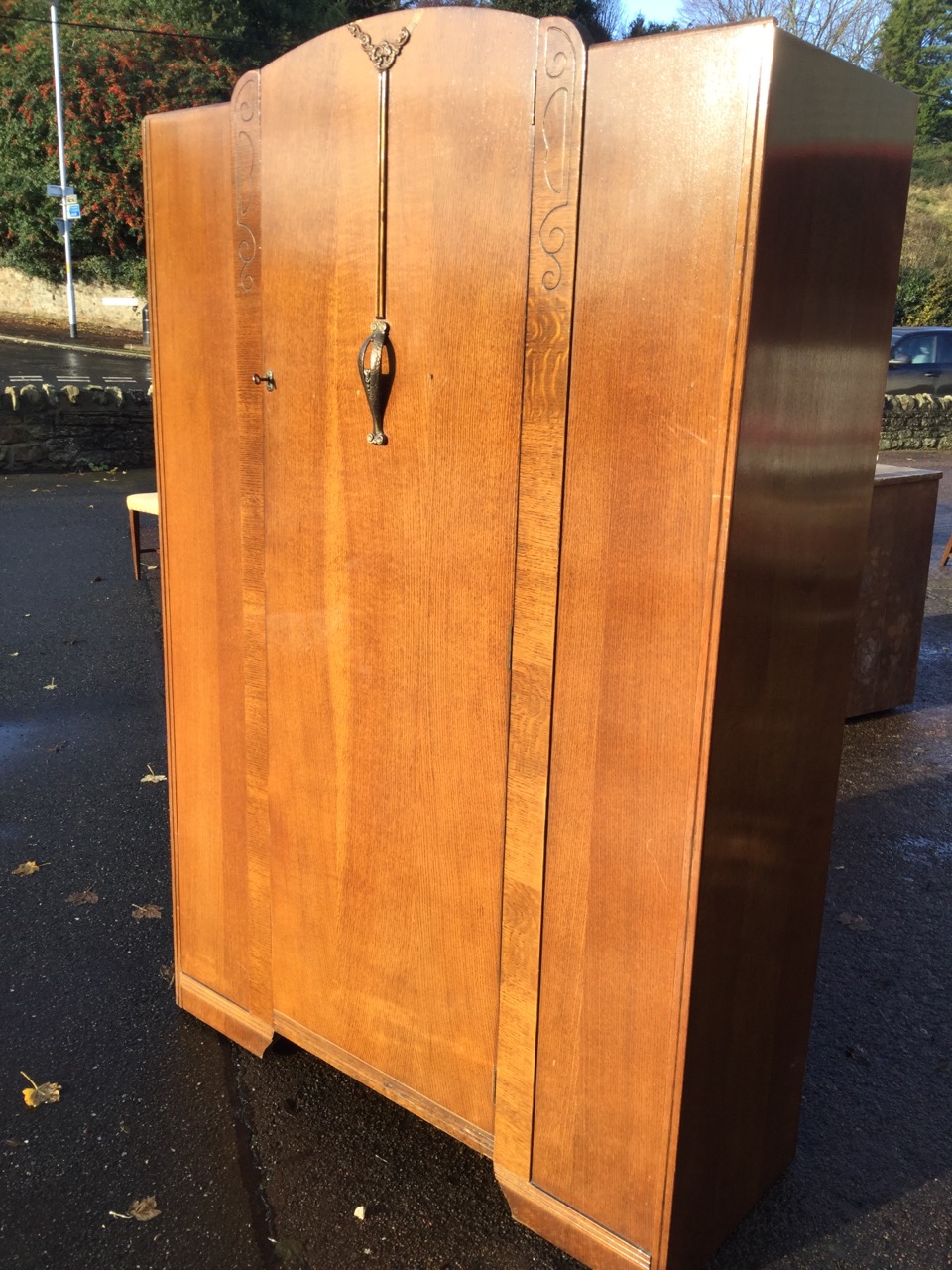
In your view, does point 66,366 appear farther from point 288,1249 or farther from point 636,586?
point 636,586

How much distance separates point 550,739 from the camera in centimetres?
200

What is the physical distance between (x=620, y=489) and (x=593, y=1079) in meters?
1.07

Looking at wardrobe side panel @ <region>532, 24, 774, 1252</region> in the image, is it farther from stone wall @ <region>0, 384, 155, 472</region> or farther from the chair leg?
stone wall @ <region>0, 384, 155, 472</region>

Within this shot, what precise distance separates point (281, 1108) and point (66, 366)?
21.8 m

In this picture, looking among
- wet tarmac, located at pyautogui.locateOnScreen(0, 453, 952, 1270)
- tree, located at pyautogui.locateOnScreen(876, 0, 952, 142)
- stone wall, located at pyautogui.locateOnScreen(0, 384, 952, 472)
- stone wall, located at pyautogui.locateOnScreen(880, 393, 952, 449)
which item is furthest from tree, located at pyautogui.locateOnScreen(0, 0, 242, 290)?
wet tarmac, located at pyautogui.locateOnScreen(0, 453, 952, 1270)

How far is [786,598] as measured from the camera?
1957 mm

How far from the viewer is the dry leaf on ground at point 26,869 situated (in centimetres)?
370

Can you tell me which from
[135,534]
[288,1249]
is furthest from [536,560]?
[135,534]

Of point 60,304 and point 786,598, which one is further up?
point 60,304

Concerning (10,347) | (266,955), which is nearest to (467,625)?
(266,955)

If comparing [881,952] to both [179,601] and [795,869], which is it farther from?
[179,601]

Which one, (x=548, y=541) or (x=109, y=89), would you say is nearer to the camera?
(x=548, y=541)

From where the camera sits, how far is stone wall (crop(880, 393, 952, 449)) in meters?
17.0

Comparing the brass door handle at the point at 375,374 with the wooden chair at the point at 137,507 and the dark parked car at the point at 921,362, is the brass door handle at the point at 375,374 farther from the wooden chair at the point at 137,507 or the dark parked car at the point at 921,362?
the dark parked car at the point at 921,362
